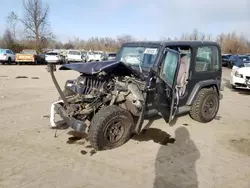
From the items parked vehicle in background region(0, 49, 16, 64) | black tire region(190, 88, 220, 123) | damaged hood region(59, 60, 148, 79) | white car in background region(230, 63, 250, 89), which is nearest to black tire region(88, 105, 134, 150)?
damaged hood region(59, 60, 148, 79)

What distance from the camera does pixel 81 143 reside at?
4.53 metres

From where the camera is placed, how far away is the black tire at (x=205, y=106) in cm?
569

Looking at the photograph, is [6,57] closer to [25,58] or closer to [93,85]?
[25,58]

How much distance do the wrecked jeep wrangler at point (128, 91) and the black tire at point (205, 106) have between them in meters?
0.23

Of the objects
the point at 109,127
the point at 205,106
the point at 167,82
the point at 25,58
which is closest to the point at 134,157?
the point at 109,127

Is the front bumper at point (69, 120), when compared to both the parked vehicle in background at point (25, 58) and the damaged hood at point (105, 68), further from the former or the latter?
the parked vehicle in background at point (25, 58)

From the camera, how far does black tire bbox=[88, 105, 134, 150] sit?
403 cm

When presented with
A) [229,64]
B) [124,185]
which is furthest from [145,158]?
[229,64]

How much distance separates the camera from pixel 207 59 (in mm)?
5777

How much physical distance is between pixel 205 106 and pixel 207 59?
1170 mm

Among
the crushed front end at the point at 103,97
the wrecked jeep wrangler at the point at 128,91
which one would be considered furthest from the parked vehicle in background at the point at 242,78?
the crushed front end at the point at 103,97

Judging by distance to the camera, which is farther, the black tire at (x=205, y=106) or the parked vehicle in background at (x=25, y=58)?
the parked vehicle in background at (x=25, y=58)

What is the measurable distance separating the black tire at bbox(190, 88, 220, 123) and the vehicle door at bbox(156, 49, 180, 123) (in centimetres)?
123

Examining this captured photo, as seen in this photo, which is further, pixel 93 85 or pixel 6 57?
pixel 6 57
